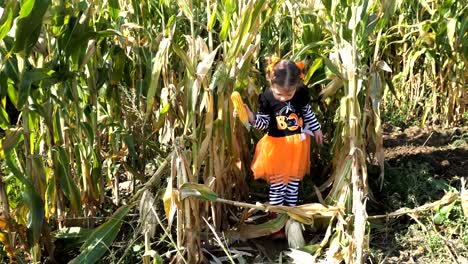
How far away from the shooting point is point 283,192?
291cm

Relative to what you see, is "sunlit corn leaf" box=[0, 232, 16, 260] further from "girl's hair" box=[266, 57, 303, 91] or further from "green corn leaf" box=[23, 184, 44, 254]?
"girl's hair" box=[266, 57, 303, 91]

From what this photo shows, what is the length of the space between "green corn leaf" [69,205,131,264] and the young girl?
2.46 feet

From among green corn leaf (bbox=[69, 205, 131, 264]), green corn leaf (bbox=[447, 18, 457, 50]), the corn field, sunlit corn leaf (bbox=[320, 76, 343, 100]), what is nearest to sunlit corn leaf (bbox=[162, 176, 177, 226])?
the corn field

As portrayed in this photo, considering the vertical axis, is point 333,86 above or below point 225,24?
below

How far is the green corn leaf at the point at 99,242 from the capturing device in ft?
7.88

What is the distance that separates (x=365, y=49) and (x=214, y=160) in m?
0.98

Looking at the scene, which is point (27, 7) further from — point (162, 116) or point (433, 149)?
point (433, 149)

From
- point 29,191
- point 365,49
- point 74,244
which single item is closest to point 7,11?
point 29,191

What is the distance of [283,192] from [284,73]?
65cm

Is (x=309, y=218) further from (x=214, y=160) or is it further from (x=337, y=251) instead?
(x=214, y=160)

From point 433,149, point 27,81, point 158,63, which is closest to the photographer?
point 27,81

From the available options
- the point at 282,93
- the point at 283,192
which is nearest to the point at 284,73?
the point at 282,93

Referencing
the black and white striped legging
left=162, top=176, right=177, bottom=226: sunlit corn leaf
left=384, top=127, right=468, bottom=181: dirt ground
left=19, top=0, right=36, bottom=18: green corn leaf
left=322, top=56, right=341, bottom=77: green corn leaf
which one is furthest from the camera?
left=384, top=127, right=468, bottom=181: dirt ground

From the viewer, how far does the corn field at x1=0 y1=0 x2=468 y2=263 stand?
233cm
